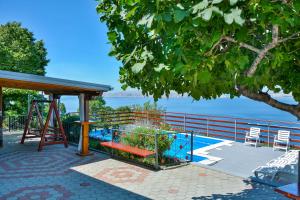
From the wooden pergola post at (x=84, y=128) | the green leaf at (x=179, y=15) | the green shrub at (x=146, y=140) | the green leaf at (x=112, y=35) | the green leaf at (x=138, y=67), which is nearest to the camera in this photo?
the green leaf at (x=179, y=15)

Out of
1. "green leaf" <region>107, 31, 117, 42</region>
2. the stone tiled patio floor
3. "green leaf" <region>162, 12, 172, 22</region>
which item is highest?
"green leaf" <region>107, 31, 117, 42</region>

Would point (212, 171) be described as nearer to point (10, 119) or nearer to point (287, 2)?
point (287, 2)

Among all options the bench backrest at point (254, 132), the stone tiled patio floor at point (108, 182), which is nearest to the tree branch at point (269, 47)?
the stone tiled patio floor at point (108, 182)

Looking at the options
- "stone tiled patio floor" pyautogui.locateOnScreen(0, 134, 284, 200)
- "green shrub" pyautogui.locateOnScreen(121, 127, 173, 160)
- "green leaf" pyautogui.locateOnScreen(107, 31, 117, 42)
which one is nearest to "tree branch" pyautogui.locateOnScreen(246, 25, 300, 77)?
"green leaf" pyautogui.locateOnScreen(107, 31, 117, 42)

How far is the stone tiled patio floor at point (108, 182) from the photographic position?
558cm

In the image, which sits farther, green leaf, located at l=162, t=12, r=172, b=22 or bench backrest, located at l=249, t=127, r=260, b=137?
bench backrest, located at l=249, t=127, r=260, b=137

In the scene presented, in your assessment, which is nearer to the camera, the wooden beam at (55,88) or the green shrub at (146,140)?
the green shrub at (146,140)

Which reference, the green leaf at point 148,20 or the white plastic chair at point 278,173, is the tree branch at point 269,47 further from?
the white plastic chair at point 278,173

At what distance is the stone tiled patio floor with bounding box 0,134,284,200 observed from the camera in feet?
18.3

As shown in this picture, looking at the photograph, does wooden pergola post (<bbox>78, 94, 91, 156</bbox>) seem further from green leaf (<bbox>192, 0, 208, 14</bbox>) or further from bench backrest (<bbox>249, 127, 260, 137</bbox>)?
green leaf (<bbox>192, 0, 208, 14</bbox>)

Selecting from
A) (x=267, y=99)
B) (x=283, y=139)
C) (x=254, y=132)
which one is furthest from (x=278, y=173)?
(x=254, y=132)

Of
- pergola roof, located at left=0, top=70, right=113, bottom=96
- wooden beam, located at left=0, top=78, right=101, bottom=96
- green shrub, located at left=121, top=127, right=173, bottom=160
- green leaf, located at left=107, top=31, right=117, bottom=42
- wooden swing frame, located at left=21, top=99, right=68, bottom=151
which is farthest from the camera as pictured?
wooden swing frame, located at left=21, top=99, right=68, bottom=151

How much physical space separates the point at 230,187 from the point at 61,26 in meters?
32.5

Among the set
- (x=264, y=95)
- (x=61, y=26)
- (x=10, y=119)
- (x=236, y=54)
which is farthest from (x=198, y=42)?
(x=61, y=26)
